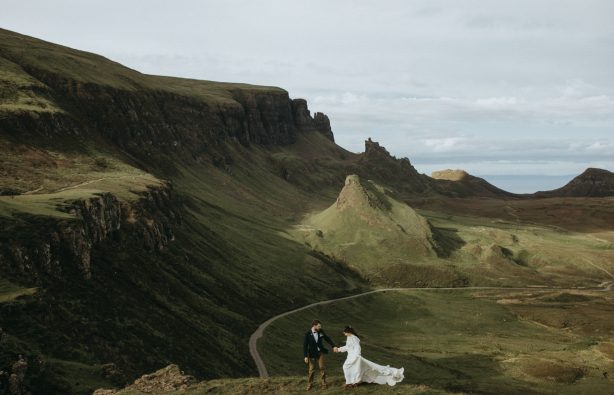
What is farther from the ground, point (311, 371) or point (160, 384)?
point (311, 371)

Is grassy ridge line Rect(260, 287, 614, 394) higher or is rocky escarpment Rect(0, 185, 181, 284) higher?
rocky escarpment Rect(0, 185, 181, 284)

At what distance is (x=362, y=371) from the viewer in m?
41.0

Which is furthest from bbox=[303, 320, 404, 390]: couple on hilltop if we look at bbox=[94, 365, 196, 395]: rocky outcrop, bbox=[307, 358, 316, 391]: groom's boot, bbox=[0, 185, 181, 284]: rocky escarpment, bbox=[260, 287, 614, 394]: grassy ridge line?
bbox=[260, 287, 614, 394]: grassy ridge line

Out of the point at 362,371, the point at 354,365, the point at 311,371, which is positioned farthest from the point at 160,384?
the point at 362,371

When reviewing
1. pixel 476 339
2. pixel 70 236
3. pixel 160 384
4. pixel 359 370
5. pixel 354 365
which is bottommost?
pixel 476 339

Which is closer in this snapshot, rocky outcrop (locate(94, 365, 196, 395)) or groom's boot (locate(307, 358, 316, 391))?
groom's boot (locate(307, 358, 316, 391))

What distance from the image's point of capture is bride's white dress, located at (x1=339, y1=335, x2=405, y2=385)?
4050 centimetres

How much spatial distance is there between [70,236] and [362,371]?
201ft

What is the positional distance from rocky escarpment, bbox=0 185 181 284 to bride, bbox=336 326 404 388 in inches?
1954

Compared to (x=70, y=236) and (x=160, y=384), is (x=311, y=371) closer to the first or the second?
(x=160, y=384)

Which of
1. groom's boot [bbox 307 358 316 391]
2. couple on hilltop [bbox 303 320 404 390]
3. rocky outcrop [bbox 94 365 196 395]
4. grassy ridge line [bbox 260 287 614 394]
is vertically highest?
couple on hilltop [bbox 303 320 404 390]

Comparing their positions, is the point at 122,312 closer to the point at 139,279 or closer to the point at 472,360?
the point at 139,279

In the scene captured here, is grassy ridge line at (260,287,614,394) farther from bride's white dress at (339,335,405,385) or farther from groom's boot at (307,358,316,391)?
bride's white dress at (339,335,405,385)

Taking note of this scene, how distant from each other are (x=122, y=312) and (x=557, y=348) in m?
94.3
